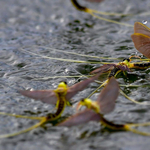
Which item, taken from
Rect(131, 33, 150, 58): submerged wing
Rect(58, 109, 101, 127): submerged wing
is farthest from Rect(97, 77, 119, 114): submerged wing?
Rect(131, 33, 150, 58): submerged wing

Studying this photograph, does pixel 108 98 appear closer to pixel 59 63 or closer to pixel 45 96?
pixel 45 96

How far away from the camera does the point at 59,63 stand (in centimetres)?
117

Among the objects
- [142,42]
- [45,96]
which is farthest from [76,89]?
[142,42]

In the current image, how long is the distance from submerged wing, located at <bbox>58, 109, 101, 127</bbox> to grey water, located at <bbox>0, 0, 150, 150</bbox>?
0.06 metres

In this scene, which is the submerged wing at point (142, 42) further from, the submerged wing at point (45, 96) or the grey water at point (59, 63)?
the submerged wing at point (45, 96)

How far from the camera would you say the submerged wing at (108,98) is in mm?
688

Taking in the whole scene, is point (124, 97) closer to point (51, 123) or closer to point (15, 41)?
point (51, 123)

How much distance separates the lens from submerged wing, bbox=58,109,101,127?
25.5 inches

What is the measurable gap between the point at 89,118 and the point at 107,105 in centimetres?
6

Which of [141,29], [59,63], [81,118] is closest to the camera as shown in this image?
[81,118]

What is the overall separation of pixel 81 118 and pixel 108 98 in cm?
9

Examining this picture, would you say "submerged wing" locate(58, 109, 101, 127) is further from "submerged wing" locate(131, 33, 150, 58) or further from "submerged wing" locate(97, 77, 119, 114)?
"submerged wing" locate(131, 33, 150, 58)

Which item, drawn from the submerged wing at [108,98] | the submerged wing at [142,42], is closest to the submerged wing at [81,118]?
the submerged wing at [108,98]

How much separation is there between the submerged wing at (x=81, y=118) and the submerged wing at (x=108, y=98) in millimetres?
28
